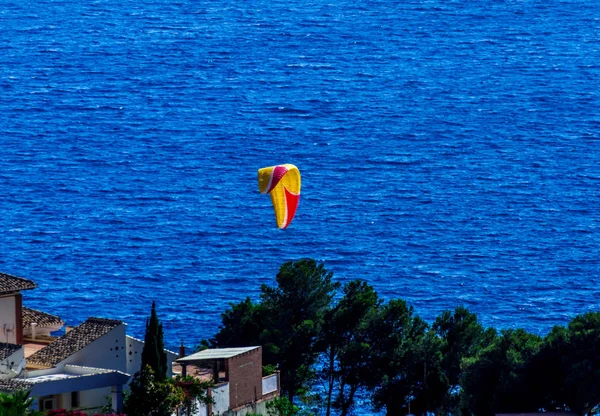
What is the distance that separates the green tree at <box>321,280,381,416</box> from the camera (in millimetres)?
64375

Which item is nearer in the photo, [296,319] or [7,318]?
[7,318]

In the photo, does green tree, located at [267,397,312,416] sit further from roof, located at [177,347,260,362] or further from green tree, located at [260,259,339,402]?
green tree, located at [260,259,339,402]

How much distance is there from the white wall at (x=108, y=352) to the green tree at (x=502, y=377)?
1772cm

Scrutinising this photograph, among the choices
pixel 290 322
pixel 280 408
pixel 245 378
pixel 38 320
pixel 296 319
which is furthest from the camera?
pixel 296 319

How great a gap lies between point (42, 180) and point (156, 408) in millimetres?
160124

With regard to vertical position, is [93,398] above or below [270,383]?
below

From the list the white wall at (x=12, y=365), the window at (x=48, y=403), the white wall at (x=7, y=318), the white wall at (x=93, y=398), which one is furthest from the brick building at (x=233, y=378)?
the white wall at (x=12, y=365)

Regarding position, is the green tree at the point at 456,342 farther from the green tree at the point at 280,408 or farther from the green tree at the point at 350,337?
the green tree at the point at 280,408

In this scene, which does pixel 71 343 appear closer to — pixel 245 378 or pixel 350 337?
pixel 245 378

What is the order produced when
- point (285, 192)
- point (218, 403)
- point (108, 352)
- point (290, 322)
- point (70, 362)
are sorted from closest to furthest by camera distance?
1. point (70, 362)
2. point (218, 403)
3. point (108, 352)
4. point (285, 192)
5. point (290, 322)

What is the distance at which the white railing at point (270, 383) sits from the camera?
49.8 m

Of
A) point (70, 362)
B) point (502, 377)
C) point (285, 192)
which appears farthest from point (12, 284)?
point (502, 377)

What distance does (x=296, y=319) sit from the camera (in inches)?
2594

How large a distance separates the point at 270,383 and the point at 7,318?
1035 cm
